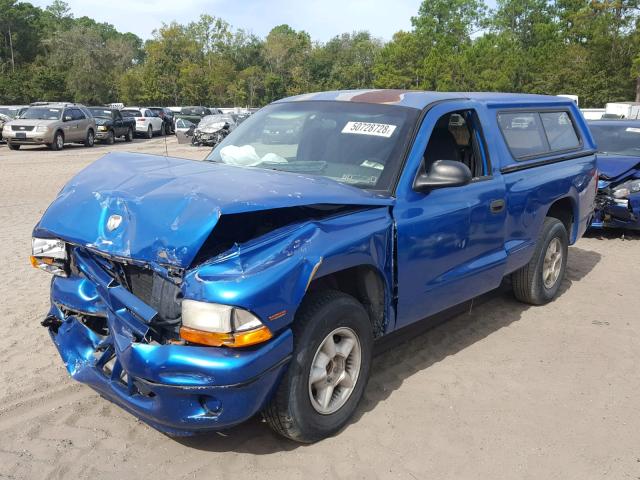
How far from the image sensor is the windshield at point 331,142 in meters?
3.94

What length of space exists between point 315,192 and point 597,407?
233 cm

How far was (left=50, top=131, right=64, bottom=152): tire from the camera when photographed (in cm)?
2284

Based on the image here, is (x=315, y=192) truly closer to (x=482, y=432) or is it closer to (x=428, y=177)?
(x=428, y=177)

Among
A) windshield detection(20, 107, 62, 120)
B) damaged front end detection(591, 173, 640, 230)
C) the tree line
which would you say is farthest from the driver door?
the tree line

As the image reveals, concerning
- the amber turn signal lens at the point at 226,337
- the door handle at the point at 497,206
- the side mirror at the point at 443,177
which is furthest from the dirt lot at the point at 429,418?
the side mirror at the point at 443,177

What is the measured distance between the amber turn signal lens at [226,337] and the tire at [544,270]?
348 cm

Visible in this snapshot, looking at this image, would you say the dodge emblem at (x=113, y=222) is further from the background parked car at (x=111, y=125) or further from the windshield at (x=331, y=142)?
the background parked car at (x=111, y=125)

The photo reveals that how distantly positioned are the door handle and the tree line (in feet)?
141

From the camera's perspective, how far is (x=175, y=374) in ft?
9.10

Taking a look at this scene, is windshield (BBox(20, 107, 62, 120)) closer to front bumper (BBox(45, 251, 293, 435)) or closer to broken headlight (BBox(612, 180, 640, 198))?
broken headlight (BBox(612, 180, 640, 198))

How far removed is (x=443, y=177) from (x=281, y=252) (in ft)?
4.40

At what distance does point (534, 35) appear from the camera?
7231 cm

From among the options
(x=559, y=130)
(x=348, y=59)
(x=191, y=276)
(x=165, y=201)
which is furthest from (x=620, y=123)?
(x=348, y=59)

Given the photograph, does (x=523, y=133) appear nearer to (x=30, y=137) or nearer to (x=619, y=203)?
(x=619, y=203)
